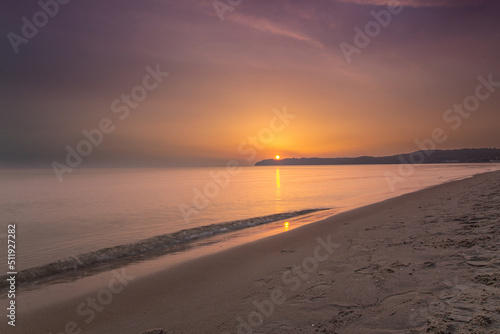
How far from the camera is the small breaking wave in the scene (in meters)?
7.86

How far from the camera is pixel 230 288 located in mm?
5598

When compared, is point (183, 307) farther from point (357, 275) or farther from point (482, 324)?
point (482, 324)

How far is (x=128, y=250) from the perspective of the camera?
10.0 meters

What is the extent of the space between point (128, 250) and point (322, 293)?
303 inches

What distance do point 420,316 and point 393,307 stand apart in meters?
0.39

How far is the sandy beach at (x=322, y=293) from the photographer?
3572 millimetres

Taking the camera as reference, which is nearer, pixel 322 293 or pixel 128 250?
pixel 322 293

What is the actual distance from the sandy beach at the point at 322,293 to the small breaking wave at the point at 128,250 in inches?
72.7

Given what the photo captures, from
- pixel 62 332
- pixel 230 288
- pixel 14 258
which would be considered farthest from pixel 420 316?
pixel 14 258

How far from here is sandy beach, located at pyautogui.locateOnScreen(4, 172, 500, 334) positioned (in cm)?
357

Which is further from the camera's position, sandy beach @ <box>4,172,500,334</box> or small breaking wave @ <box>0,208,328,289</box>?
small breaking wave @ <box>0,208,328,289</box>

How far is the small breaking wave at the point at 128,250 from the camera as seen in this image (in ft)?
25.8

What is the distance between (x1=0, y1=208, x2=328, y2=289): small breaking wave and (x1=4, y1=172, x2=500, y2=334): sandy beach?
1847mm

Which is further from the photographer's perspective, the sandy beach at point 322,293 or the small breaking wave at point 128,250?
the small breaking wave at point 128,250
